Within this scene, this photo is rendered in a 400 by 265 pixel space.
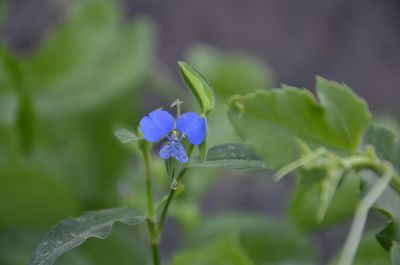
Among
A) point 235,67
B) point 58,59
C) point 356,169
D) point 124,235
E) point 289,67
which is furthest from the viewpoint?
point 289,67

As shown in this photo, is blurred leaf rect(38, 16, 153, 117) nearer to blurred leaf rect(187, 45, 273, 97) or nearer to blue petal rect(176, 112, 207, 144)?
blurred leaf rect(187, 45, 273, 97)

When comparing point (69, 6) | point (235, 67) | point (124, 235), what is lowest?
point (124, 235)

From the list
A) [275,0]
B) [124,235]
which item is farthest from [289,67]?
[124,235]

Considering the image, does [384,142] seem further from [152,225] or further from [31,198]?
[31,198]

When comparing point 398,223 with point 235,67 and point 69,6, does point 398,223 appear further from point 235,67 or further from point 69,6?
point 69,6

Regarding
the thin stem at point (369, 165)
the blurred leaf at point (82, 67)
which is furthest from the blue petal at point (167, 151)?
the blurred leaf at point (82, 67)

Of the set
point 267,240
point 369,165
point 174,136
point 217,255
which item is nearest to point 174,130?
point 174,136

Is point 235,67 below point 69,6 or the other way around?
below
